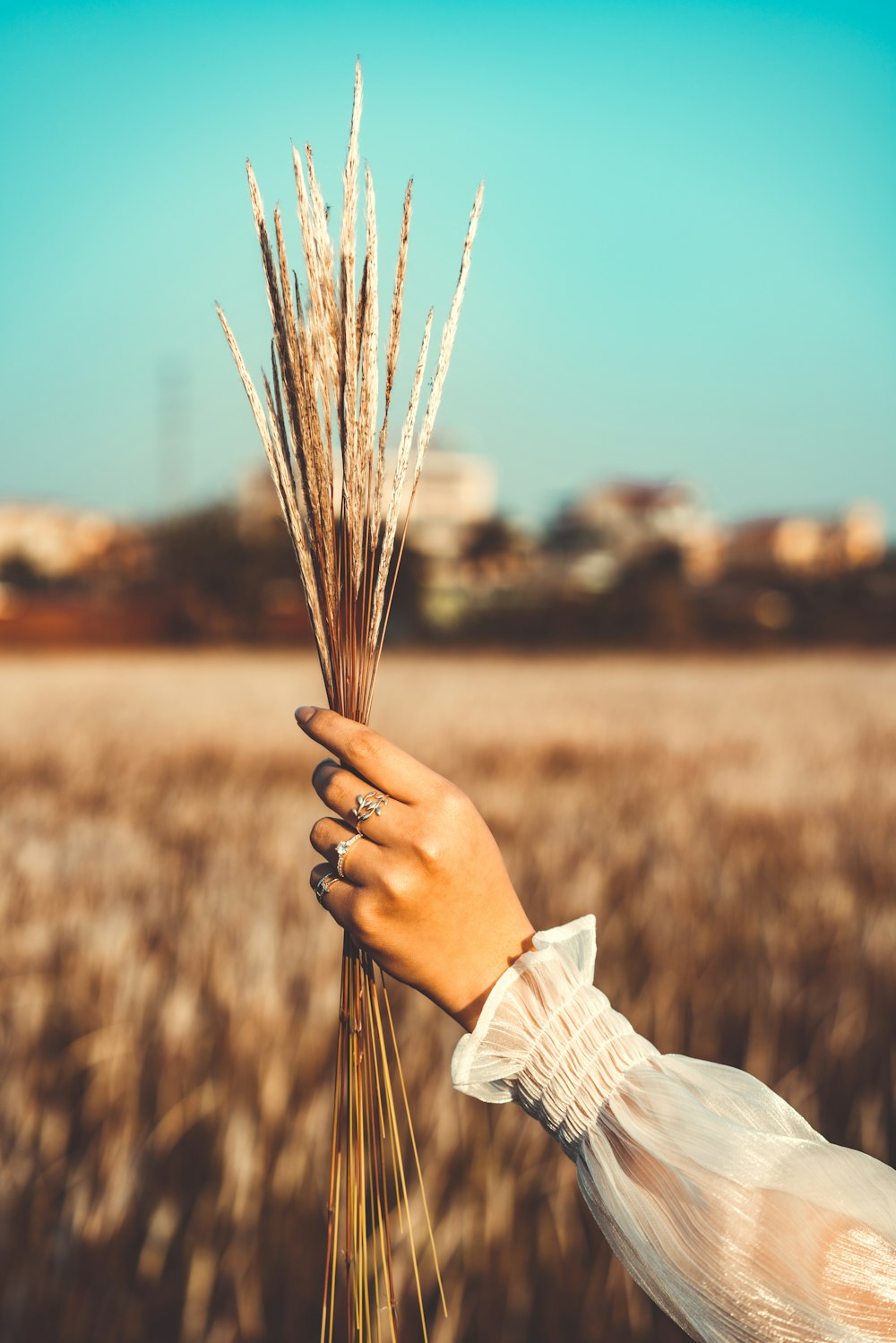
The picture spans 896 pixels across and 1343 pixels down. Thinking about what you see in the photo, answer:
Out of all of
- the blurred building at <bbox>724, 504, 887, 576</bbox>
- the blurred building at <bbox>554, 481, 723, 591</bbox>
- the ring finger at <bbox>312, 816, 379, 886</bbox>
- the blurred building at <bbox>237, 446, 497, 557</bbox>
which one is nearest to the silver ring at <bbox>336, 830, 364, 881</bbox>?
the ring finger at <bbox>312, 816, 379, 886</bbox>

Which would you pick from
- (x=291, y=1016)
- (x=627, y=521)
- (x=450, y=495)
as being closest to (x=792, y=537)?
(x=627, y=521)

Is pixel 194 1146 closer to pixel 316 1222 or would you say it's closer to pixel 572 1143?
pixel 316 1222

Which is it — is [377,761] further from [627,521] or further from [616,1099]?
[627,521]

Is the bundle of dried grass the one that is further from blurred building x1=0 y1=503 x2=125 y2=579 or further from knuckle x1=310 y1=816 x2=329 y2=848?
blurred building x1=0 y1=503 x2=125 y2=579

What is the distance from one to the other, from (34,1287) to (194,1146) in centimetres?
48

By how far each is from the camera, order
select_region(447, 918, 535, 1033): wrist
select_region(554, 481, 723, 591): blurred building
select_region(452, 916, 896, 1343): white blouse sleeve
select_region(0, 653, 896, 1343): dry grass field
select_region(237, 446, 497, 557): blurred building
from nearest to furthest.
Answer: select_region(452, 916, 896, 1343): white blouse sleeve
select_region(447, 918, 535, 1033): wrist
select_region(0, 653, 896, 1343): dry grass field
select_region(237, 446, 497, 557): blurred building
select_region(554, 481, 723, 591): blurred building

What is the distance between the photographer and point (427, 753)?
754 cm

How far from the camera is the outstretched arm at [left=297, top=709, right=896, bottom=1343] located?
0.88 metres


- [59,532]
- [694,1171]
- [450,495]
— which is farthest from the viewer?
[59,532]

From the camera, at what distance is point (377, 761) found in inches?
36.2

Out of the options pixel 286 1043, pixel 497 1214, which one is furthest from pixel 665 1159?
pixel 286 1043

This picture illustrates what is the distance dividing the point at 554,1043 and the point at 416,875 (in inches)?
8.1

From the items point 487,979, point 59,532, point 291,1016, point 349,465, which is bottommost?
point 291,1016

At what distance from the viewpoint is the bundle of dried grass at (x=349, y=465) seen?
911mm
